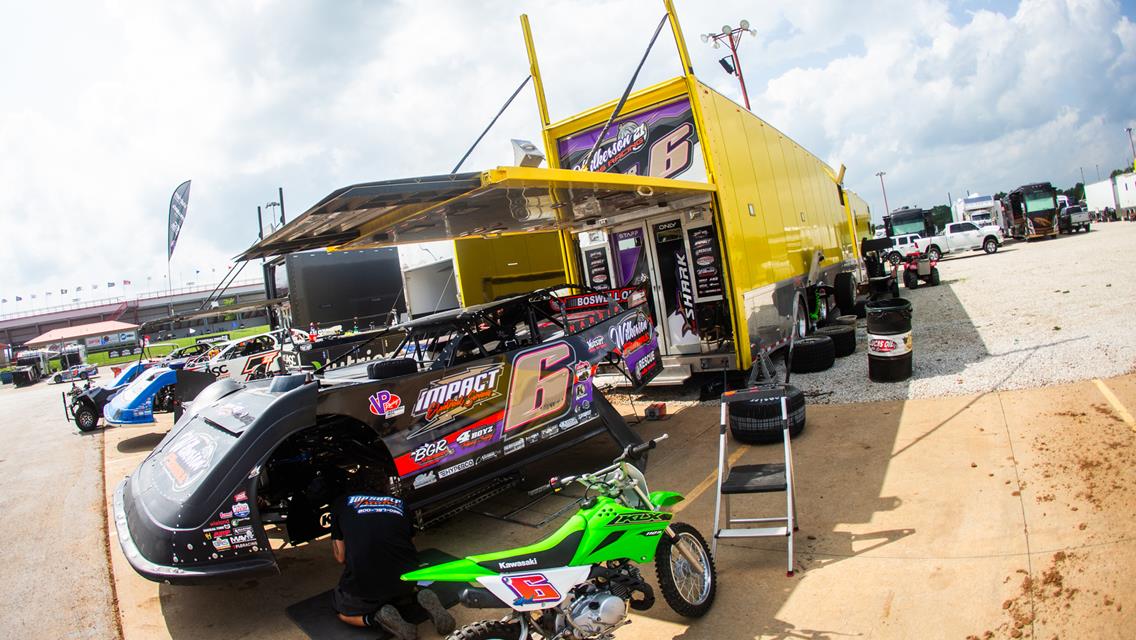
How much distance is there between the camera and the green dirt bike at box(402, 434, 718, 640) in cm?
269

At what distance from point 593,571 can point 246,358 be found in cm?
1185

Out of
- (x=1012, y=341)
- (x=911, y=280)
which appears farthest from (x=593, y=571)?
(x=911, y=280)

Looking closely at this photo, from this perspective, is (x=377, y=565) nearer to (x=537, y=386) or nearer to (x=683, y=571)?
(x=683, y=571)

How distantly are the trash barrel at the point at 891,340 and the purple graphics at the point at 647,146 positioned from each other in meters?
2.62

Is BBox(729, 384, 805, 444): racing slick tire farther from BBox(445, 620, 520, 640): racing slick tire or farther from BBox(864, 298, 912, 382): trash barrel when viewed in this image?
BBox(445, 620, 520, 640): racing slick tire

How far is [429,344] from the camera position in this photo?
218 inches

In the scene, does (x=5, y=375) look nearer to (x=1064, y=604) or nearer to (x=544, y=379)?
(x=544, y=379)

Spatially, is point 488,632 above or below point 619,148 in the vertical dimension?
below

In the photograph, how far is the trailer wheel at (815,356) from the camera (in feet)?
28.2

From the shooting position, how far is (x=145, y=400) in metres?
10.5

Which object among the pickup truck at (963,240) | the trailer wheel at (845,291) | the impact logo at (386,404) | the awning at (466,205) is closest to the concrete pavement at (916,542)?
the impact logo at (386,404)

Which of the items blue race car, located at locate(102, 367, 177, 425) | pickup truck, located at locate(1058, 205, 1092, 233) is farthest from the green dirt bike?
pickup truck, located at locate(1058, 205, 1092, 233)

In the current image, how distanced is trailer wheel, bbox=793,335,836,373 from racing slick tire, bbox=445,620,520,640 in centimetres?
691

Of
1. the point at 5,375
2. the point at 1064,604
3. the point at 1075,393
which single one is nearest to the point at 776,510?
the point at 1064,604
